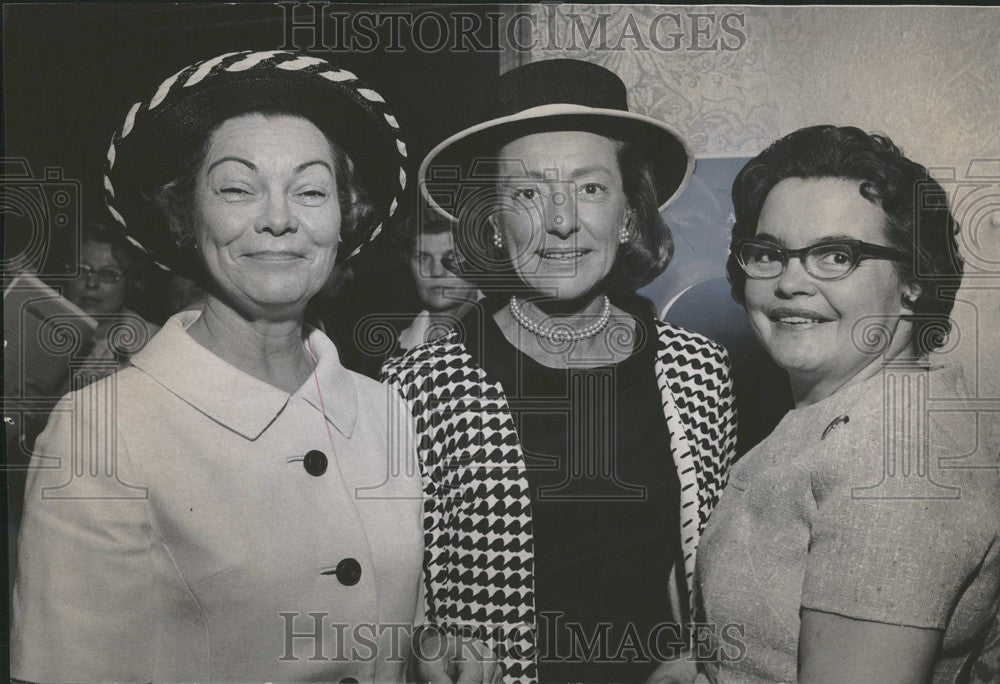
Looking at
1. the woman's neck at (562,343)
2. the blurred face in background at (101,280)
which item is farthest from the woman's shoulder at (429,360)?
the blurred face in background at (101,280)

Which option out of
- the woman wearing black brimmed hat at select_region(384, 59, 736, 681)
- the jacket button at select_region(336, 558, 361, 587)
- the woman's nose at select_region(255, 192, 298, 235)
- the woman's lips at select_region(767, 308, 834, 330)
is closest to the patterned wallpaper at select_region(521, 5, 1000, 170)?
the woman wearing black brimmed hat at select_region(384, 59, 736, 681)

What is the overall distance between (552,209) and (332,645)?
126 centimetres

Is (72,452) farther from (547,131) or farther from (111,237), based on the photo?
(547,131)

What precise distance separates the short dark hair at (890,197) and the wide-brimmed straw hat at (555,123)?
20 centimetres

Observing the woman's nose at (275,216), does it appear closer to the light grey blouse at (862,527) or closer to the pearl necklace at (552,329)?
the pearl necklace at (552,329)

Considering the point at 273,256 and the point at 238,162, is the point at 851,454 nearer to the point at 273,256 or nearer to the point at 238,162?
the point at 273,256

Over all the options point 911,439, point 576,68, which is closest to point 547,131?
point 576,68

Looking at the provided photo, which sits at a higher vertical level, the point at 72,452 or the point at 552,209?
the point at 552,209

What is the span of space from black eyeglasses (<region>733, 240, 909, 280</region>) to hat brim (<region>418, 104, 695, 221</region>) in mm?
299

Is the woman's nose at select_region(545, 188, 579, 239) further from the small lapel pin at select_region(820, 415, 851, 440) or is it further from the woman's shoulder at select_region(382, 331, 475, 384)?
the small lapel pin at select_region(820, 415, 851, 440)

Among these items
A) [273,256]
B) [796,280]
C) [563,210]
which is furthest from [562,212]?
[273,256]

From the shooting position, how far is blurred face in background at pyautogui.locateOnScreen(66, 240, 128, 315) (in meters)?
2.50

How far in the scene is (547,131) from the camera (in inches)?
95.6

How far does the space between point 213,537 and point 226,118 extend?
1.04 m
